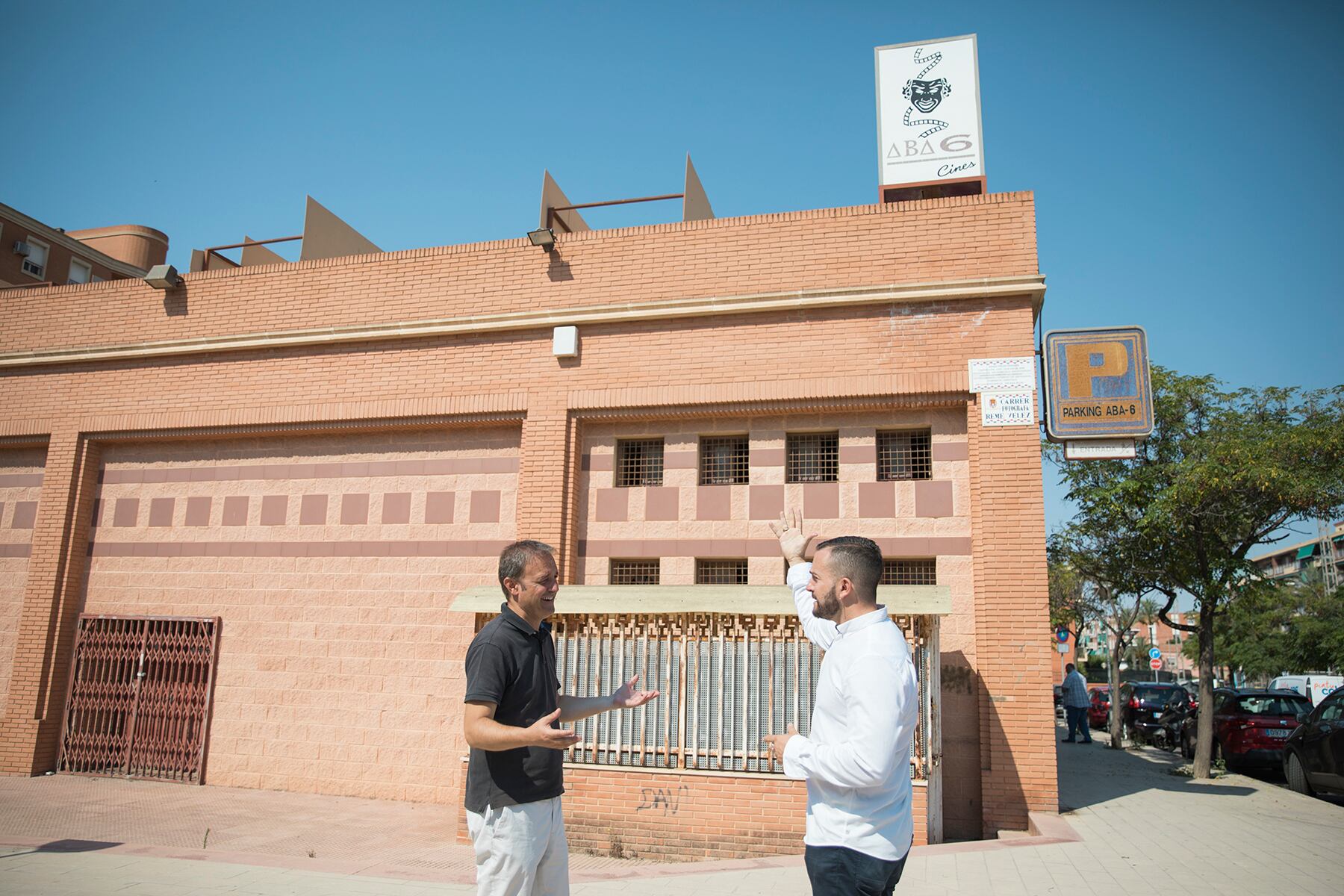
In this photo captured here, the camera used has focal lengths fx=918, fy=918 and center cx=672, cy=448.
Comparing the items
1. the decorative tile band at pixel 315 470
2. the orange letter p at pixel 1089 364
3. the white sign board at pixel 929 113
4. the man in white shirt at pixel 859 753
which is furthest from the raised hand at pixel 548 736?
the white sign board at pixel 929 113

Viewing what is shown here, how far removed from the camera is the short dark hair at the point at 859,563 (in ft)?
11.2

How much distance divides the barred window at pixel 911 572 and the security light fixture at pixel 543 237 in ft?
19.1

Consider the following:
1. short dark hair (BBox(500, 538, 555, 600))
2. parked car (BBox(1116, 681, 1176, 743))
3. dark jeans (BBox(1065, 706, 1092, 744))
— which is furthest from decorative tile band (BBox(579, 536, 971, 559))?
parked car (BBox(1116, 681, 1176, 743))

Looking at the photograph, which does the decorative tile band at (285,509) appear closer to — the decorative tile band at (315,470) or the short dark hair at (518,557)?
the decorative tile band at (315,470)

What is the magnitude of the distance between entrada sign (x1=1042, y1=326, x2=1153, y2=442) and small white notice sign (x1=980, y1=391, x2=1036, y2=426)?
1.49ft

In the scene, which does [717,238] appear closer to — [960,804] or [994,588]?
[994,588]

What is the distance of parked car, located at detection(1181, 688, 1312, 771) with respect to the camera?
14.7m

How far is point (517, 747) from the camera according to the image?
3.59 metres

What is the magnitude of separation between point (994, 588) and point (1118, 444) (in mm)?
2414

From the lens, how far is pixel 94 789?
11.7 meters

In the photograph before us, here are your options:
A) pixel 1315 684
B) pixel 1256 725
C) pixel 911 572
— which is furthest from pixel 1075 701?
pixel 1315 684

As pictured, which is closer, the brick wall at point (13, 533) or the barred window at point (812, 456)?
the barred window at point (812, 456)

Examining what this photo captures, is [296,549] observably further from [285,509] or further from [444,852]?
[444,852]

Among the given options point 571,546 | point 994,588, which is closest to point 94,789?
point 571,546
